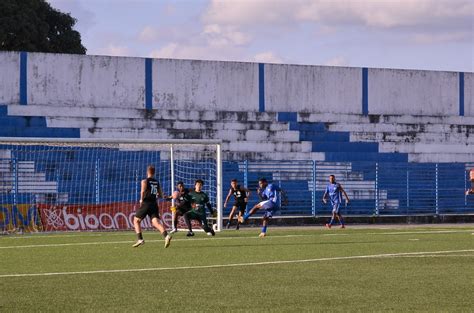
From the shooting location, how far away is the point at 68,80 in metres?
45.8

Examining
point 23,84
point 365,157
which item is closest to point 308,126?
point 365,157

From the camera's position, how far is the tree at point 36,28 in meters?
59.2

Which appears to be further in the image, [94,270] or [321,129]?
[321,129]

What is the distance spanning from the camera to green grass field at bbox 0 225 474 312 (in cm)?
1176

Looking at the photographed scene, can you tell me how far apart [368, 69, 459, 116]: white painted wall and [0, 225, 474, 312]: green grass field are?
27658mm

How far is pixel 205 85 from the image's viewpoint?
161ft

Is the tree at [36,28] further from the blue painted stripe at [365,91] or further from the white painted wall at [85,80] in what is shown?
Result: the blue painted stripe at [365,91]

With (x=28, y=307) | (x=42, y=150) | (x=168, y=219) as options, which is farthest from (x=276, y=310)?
(x=42, y=150)

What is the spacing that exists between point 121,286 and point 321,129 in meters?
36.9

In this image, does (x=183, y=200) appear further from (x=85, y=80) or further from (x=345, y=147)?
(x=345, y=147)

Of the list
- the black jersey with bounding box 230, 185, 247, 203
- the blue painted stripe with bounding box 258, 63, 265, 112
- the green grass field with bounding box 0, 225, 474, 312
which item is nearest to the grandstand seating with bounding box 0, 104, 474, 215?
the blue painted stripe with bounding box 258, 63, 265, 112

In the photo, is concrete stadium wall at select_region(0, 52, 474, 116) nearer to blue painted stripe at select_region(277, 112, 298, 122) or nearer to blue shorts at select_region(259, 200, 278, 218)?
blue painted stripe at select_region(277, 112, 298, 122)

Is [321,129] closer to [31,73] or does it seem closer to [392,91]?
[392,91]

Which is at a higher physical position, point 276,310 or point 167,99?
point 167,99
